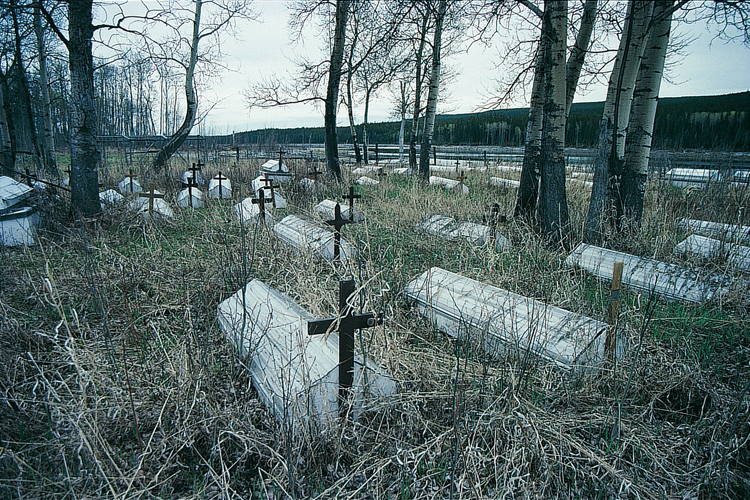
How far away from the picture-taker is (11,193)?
6.64m

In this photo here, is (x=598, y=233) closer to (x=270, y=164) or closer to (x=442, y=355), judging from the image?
(x=442, y=355)

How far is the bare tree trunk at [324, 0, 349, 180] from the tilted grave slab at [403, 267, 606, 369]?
848 centimetres

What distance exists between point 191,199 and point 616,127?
882 centimetres

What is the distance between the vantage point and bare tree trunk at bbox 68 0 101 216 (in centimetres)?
653

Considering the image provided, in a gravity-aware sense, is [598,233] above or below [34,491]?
above

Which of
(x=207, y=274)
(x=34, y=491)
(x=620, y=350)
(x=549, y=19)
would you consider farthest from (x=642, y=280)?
(x=34, y=491)

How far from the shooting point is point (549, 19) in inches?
217

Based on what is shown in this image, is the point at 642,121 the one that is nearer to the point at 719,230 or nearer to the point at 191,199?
the point at 719,230

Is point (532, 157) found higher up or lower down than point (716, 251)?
higher up

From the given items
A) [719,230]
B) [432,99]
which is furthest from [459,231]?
[432,99]

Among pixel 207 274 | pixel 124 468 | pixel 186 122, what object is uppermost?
pixel 186 122

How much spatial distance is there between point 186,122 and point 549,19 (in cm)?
1267

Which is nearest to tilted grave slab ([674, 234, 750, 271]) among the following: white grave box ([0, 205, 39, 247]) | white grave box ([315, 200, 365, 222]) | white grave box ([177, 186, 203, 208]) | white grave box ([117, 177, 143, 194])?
white grave box ([315, 200, 365, 222])

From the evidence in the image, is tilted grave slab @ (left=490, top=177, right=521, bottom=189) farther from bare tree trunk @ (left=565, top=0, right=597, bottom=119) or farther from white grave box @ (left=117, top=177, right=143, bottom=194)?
white grave box @ (left=117, top=177, right=143, bottom=194)
